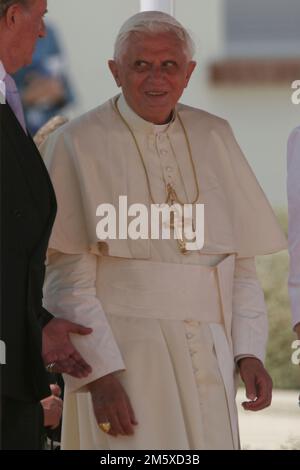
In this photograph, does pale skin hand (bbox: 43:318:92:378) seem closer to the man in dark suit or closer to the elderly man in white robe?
the elderly man in white robe

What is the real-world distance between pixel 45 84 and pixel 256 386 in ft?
31.8

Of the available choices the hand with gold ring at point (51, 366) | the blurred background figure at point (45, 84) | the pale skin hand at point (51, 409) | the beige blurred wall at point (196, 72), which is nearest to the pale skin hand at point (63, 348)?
the hand with gold ring at point (51, 366)

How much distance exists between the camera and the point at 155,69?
5336 millimetres

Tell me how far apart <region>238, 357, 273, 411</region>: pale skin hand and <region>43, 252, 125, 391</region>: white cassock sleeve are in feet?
1.42

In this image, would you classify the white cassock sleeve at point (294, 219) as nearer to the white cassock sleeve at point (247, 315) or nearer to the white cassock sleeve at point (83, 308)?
the white cassock sleeve at point (247, 315)

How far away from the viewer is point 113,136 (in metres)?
5.52

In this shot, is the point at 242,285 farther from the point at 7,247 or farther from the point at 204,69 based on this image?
the point at 204,69

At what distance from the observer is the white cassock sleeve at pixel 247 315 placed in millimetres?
5465

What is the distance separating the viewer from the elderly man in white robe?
5262 mm

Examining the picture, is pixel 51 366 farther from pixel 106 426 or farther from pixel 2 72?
pixel 2 72

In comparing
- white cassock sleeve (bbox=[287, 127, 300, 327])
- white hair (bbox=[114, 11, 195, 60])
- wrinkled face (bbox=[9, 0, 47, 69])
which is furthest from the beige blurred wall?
wrinkled face (bbox=[9, 0, 47, 69])
